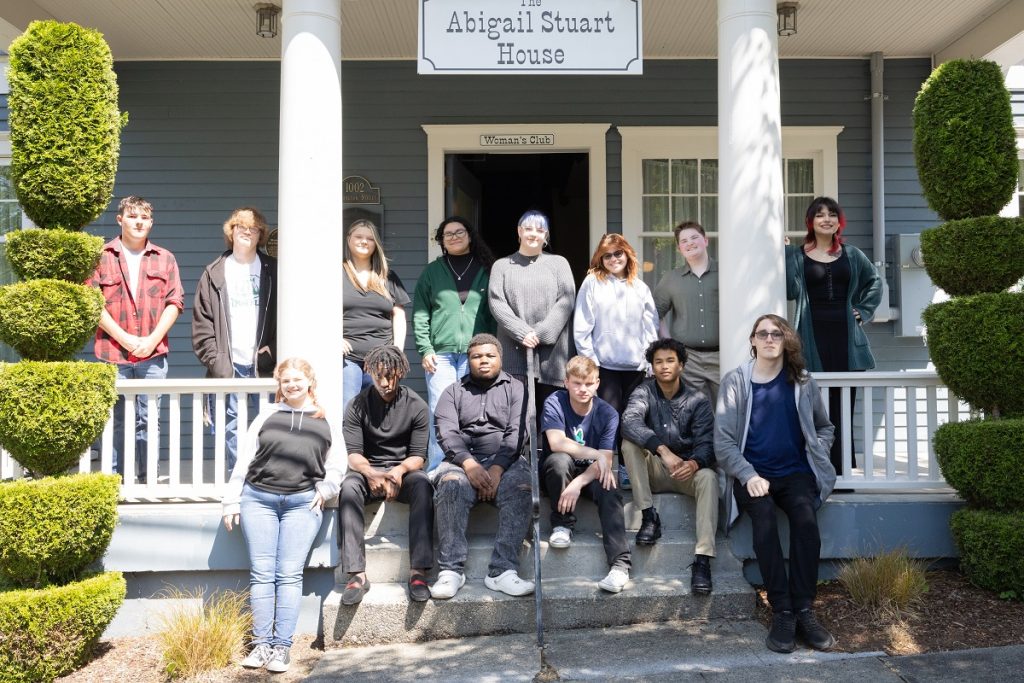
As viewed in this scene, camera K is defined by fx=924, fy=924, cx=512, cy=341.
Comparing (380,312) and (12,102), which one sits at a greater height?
(12,102)

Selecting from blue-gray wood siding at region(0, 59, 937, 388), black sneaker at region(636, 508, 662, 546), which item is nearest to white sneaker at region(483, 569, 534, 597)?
black sneaker at region(636, 508, 662, 546)

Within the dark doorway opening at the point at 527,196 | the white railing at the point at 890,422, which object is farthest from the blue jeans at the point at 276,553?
the dark doorway opening at the point at 527,196

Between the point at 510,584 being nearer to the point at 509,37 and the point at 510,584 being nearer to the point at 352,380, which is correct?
the point at 352,380

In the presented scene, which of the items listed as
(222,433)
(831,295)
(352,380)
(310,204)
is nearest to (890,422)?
(831,295)

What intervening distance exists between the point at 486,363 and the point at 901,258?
4313 mm

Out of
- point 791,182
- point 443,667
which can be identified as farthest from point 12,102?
point 791,182

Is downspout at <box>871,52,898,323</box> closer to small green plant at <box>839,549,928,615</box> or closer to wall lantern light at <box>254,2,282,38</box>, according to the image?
wall lantern light at <box>254,2,282,38</box>

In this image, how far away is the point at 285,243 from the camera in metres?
5.09

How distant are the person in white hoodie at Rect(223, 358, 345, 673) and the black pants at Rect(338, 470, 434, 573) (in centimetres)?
10

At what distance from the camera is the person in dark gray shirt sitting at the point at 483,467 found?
469cm

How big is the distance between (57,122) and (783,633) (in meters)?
4.30

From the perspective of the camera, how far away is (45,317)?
4.43 metres

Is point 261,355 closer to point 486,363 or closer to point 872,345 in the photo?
point 486,363

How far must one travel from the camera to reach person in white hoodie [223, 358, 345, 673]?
4500 mm
